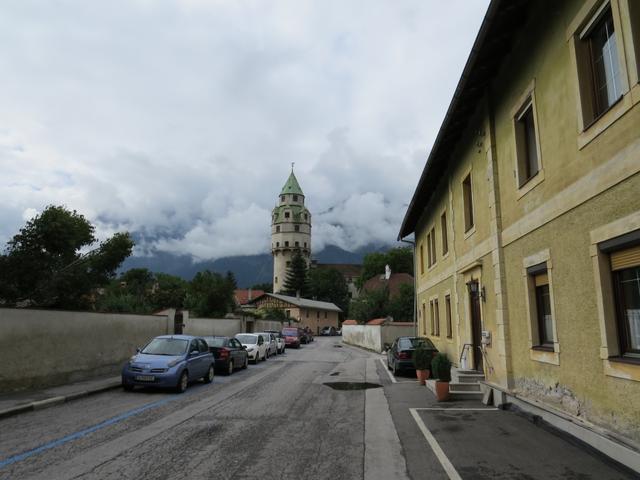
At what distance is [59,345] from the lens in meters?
13.7

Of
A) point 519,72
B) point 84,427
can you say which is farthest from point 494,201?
point 84,427

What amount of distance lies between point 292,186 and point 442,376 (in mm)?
128320

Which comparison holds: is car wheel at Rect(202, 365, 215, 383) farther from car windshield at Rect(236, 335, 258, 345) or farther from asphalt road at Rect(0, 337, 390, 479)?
car windshield at Rect(236, 335, 258, 345)

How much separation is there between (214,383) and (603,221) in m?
12.8

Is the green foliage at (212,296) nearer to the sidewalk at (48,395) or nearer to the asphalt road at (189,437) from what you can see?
the sidewalk at (48,395)

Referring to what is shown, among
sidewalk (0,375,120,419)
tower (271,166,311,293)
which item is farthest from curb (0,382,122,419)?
tower (271,166,311,293)

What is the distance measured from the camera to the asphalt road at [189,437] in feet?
19.6

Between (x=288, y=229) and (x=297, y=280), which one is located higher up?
(x=288, y=229)

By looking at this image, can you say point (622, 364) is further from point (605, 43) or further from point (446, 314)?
point (446, 314)

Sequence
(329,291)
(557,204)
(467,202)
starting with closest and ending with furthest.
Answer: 1. (557,204)
2. (467,202)
3. (329,291)

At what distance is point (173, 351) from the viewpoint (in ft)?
48.0

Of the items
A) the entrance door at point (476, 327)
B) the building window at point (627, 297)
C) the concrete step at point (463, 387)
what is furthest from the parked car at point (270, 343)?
the building window at point (627, 297)

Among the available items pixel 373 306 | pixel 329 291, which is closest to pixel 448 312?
pixel 373 306

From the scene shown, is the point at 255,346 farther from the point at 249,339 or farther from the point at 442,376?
the point at 442,376
